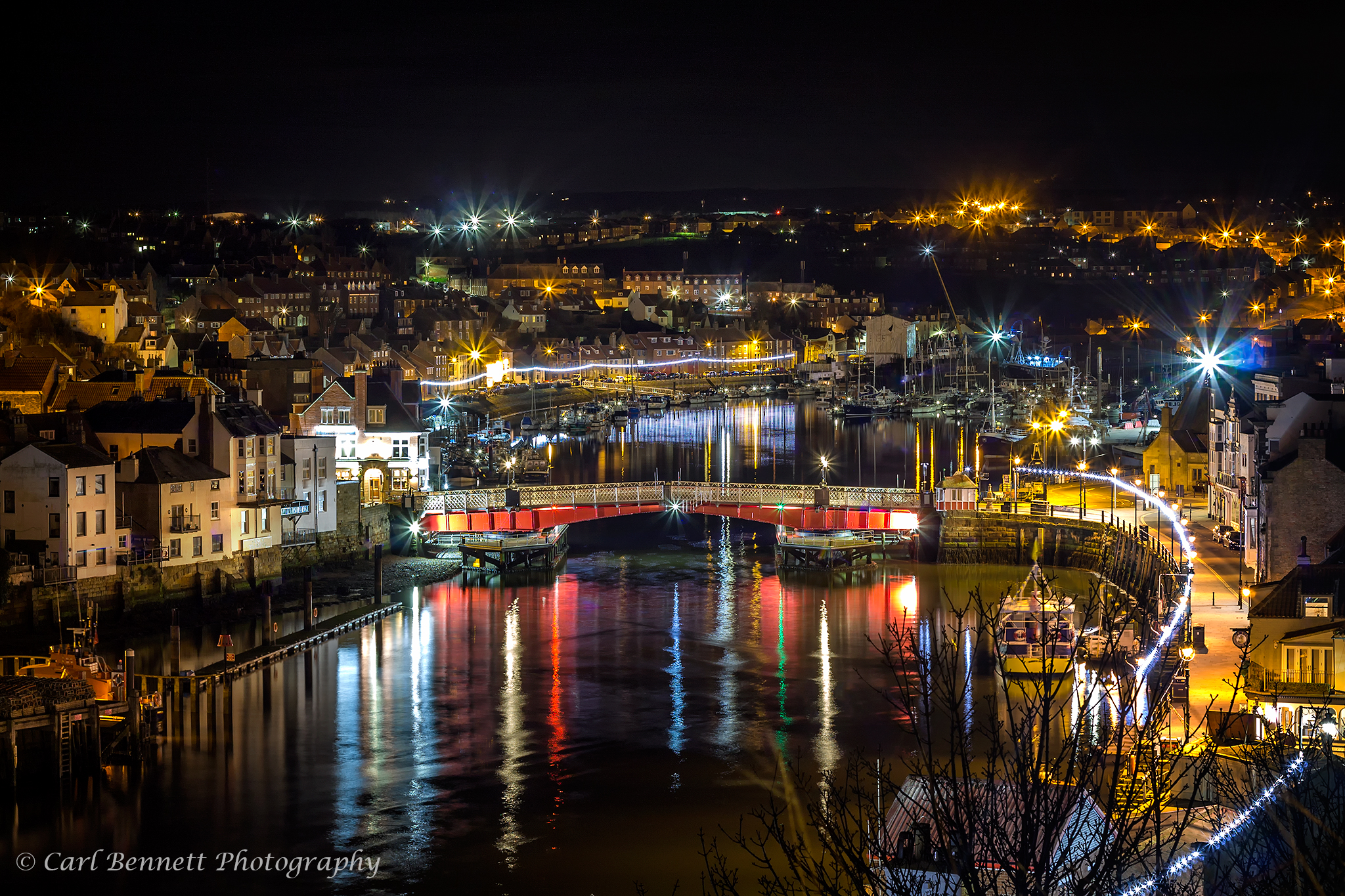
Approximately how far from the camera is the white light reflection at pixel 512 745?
13.0 metres

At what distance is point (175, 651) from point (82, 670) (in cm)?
243

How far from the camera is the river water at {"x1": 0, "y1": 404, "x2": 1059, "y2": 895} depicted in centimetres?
1286

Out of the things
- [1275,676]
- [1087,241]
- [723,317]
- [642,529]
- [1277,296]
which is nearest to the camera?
[1275,676]

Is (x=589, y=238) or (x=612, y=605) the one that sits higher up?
(x=589, y=238)

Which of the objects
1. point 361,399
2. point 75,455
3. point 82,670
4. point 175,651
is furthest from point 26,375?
point 82,670

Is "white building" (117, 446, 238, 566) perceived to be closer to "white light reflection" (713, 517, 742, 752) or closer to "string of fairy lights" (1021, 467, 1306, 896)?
"white light reflection" (713, 517, 742, 752)

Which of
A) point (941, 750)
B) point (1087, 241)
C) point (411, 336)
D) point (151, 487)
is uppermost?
point (1087, 241)

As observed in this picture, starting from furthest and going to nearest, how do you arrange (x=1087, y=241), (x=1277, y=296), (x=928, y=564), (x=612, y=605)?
(x=1087, y=241)
(x=1277, y=296)
(x=928, y=564)
(x=612, y=605)

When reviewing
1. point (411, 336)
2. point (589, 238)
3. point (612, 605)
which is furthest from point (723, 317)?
point (612, 605)

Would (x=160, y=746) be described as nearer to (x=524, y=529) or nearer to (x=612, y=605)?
(x=612, y=605)

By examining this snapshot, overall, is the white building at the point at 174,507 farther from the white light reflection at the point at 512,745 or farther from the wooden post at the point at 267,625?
the white light reflection at the point at 512,745

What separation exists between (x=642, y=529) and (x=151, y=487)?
416 inches

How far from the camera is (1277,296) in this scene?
190 feet

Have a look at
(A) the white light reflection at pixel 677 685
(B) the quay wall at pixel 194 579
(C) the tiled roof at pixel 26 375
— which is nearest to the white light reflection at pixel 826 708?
(A) the white light reflection at pixel 677 685
